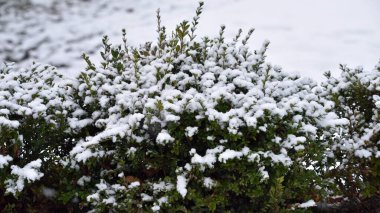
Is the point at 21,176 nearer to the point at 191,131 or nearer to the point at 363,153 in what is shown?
the point at 191,131

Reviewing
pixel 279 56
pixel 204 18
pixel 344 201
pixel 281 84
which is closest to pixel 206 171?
pixel 281 84

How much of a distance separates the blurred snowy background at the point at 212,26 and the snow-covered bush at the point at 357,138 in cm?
316

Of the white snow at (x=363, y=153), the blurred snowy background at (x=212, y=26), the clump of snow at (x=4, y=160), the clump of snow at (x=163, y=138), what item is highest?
the blurred snowy background at (x=212, y=26)

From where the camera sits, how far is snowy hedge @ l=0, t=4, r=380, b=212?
2.53m

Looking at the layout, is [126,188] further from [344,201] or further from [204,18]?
[204,18]

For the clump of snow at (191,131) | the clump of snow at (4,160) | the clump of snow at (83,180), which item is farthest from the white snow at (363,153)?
the clump of snow at (4,160)

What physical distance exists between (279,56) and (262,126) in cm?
459

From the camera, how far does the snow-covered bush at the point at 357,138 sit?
2975mm

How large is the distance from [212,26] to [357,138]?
5.14 meters

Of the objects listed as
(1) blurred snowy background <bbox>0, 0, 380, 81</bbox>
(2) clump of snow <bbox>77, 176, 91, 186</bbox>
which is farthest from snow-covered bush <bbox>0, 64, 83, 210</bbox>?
(1) blurred snowy background <bbox>0, 0, 380, 81</bbox>

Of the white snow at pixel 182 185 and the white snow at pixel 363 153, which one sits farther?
the white snow at pixel 363 153

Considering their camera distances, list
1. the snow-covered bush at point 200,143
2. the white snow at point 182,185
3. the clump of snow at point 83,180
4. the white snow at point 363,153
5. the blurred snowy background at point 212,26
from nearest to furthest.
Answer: the white snow at point 182,185 → the snow-covered bush at point 200,143 → the clump of snow at point 83,180 → the white snow at point 363,153 → the blurred snowy background at point 212,26

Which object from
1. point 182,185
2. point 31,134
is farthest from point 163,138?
point 31,134

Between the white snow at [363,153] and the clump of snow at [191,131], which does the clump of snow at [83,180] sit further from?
the white snow at [363,153]
